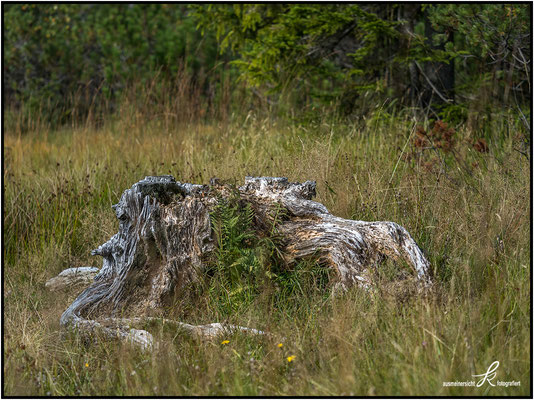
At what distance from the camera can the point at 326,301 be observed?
3.23 metres

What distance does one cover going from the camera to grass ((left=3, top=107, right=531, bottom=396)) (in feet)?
8.34

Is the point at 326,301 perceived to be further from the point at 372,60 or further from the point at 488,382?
the point at 372,60

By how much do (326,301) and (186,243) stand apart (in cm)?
103

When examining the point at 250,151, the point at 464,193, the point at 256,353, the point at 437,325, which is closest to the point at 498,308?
the point at 437,325

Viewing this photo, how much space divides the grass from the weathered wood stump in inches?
6.7

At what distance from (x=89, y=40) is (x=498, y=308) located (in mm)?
12472

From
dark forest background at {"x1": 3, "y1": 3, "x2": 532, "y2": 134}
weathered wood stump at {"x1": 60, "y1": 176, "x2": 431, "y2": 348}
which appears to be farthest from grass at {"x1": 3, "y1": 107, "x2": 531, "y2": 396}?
dark forest background at {"x1": 3, "y1": 3, "x2": 532, "y2": 134}

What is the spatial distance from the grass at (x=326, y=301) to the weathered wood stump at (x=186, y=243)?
0.56ft

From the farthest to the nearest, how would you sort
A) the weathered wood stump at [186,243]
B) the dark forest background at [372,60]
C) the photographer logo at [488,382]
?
1. the dark forest background at [372,60]
2. the weathered wood stump at [186,243]
3. the photographer logo at [488,382]

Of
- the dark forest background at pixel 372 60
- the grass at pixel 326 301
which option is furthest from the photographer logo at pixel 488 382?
the dark forest background at pixel 372 60

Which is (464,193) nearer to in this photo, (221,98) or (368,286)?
(368,286)

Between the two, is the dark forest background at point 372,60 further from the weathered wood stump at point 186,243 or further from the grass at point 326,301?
the weathered wood stump at point 186,243

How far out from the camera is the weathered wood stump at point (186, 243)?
343 cm

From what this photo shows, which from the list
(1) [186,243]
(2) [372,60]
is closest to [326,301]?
(1) [186,243]
